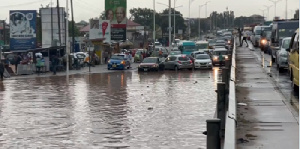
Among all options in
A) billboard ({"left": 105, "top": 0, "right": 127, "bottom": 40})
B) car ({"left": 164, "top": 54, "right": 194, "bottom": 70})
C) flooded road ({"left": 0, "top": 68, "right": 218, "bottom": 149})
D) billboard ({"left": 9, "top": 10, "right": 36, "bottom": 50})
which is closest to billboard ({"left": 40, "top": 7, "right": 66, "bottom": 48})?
billboard ({"left": 9, "top": 10, "right": 36, "bottom": 50})

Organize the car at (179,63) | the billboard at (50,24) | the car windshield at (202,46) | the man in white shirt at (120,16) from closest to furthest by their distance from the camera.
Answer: the car at (179,63) < the billboard at (50,24) < the car windshield at (202,46) < the man in white shirt at (120,16)

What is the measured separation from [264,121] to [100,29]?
57234 mm

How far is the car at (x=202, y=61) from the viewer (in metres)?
51.7

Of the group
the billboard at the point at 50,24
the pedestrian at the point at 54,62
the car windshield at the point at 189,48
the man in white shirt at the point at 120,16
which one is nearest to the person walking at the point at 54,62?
the pedestrian at the point at 54,62

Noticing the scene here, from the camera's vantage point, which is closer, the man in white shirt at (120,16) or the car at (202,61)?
the car at (202,61)

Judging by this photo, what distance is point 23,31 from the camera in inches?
2256

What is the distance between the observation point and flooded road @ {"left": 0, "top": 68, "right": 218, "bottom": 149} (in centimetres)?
1627

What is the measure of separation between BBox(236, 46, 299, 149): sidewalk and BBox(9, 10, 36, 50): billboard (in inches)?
1528

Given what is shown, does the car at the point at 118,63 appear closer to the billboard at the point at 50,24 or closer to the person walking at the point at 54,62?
the person walking at the point at 54,62

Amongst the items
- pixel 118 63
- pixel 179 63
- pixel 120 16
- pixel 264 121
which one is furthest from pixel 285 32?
pixel 120 16

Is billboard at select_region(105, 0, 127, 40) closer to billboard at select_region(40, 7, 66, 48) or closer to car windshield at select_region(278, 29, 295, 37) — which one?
billboard at select_region(40, 7, 66, 48)

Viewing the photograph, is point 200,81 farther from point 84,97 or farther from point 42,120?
point 42,120

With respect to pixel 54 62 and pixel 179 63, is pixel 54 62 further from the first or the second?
pixel 179 63

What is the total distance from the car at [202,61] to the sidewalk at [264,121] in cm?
3080
